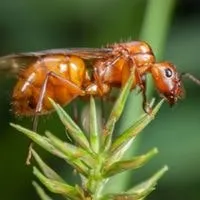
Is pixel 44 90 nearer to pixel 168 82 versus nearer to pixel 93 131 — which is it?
pixel 168 82

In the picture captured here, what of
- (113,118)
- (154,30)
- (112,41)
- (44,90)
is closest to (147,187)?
(113,118)

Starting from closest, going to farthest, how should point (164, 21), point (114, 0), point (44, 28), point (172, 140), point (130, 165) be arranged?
point (130, 165)
point (164, 21)
point (172, 140)
point (114, 0)
point (44, 28)

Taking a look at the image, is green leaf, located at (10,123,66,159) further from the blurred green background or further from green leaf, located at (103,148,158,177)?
the blurred green background

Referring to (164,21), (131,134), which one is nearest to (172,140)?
(164,21)

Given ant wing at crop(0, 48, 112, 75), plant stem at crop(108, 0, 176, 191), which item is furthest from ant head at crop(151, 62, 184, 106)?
ant wing at crop(0, 48, 112, 75)

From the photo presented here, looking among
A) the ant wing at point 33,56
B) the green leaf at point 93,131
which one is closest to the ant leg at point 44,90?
the ant wing at point 33,56

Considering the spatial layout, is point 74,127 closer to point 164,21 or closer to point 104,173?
point 104,173
